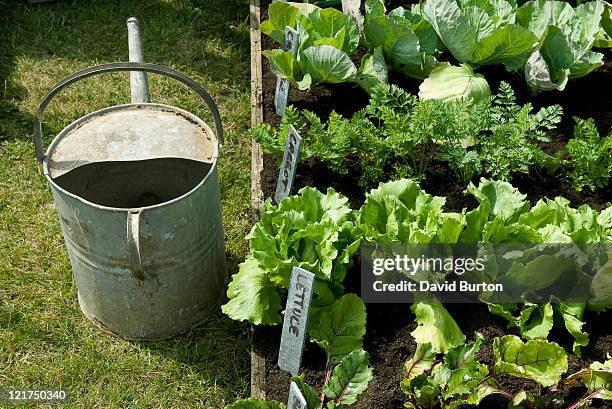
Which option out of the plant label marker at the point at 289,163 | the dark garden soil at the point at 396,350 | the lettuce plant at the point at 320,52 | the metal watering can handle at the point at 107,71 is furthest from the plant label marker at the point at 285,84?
the dark garden soil at the point at 396,350

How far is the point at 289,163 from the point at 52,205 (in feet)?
4.27

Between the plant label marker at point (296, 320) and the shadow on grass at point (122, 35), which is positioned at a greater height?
the plant label marker at point (296, 320)

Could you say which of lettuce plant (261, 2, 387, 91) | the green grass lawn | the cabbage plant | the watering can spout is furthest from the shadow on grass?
the cabbage plant

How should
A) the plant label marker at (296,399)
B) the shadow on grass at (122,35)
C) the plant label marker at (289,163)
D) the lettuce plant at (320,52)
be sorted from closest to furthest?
the plant label marker at (296,399), the plant label marker at (289,163), the lettuce plant at (320,52), the shadow on grass at (122,35)

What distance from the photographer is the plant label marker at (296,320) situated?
2350mm

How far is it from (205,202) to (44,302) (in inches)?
36.6

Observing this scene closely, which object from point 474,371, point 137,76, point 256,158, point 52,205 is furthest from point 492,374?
point 52,205

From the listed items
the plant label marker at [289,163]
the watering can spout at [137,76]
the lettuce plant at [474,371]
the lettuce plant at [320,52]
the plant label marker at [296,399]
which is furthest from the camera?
the lettuce plant at [320,52]

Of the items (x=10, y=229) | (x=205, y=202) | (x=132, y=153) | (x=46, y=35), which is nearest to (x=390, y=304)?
(x=205, y=202)

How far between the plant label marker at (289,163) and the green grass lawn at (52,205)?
1.73 ft

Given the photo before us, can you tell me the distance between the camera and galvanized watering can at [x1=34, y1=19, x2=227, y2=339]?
8.39 ft

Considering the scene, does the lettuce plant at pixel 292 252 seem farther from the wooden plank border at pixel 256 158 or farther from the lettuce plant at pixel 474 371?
the lettuce plant at pixel 474 371

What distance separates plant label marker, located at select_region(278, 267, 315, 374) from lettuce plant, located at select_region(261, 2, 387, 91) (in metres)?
1.25

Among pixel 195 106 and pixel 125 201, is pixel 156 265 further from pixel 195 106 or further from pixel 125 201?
pixel 195 106
